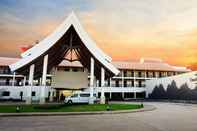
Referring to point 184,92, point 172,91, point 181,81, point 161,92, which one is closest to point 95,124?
point 184,92

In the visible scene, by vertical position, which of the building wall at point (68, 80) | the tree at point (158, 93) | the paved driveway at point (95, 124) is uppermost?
the building wall at point (68, 80)

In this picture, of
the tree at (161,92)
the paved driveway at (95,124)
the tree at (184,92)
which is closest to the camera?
the paved driveway at (95,124)

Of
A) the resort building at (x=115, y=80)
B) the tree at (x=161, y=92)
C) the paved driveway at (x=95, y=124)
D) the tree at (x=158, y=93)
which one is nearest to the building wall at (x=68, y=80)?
the resort building at (x=115, y=80)

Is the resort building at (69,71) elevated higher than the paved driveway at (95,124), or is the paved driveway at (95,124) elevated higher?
the resort building at (69,71)

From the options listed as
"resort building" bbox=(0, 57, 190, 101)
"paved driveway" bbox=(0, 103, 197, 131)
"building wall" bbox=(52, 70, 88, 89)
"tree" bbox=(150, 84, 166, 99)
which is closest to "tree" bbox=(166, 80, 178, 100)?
"tree" bbox=(150, 84, 166, 99)

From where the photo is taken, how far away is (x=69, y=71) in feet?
120

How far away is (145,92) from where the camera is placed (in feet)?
193

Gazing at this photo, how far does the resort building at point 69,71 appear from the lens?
1024 inches

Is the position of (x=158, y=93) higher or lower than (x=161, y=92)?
lower

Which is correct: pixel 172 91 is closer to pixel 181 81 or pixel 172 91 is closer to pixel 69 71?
pixel 181 81

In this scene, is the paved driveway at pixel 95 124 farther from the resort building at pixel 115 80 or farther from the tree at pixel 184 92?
the resort building at pixel 115 80

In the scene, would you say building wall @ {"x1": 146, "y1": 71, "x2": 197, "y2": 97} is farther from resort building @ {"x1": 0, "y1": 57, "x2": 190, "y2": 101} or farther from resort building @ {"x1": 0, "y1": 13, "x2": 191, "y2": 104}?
resort building @ {"x1": 0, "y1": 13, "x2": 191, "y2": 104}

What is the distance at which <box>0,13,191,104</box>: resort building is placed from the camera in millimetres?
26016

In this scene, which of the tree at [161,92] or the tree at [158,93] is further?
the tree at [158,93]
